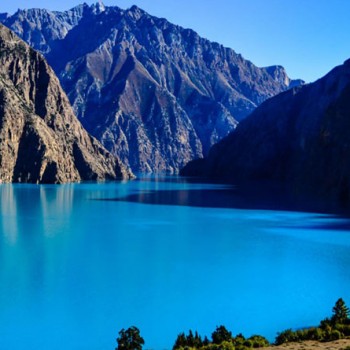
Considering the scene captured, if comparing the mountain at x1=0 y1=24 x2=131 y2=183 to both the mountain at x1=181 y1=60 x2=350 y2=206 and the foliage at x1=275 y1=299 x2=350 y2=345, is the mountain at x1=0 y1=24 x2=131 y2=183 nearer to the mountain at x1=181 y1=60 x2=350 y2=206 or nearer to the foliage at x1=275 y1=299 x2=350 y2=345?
the mountain at x1=181 y1=60 x2=350 y2=206

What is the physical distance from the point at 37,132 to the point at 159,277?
123 meters

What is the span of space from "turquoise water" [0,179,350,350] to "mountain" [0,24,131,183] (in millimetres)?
81366

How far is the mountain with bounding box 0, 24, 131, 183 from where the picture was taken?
147 meters

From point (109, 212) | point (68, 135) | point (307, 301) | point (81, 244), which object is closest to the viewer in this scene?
point (307, 301)

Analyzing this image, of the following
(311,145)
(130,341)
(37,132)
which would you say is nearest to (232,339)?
(130,341)

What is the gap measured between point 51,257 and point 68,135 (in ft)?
444

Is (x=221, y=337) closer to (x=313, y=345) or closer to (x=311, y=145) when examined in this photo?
(x=313, y=345)

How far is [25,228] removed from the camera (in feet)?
190

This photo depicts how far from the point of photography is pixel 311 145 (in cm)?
12950

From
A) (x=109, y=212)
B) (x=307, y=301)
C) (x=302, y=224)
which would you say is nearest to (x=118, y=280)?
(x=307, y=301)

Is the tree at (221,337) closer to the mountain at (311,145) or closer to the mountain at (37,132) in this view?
the mountain at (311,145)

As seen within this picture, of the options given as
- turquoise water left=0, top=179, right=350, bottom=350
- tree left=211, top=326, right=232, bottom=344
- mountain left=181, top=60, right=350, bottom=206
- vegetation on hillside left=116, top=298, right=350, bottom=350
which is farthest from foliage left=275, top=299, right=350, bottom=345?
mountain left=181, top=60, right=350, bottom=206

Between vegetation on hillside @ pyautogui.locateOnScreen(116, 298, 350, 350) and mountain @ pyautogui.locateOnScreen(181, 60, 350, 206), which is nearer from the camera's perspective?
vegetation on hillside @ pyautogui.locateOnScreen(116, 298, 350, 350)

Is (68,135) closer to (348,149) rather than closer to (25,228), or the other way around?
(348,149)
